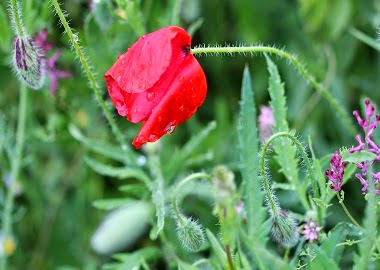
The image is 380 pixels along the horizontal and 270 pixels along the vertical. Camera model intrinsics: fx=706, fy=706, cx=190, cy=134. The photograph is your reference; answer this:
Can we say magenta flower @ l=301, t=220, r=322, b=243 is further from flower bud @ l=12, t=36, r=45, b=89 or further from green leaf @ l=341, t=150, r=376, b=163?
flower bud @ l=12, t=36, r=45, b=89

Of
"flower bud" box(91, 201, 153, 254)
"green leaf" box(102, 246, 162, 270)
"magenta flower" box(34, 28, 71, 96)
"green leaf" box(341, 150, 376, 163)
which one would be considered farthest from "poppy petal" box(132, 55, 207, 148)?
"flower bud" box(91, 201, 153, 254)

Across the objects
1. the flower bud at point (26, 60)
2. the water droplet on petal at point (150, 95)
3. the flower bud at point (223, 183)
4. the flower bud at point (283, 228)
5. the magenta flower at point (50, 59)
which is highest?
the flower bud at point (223, 183)

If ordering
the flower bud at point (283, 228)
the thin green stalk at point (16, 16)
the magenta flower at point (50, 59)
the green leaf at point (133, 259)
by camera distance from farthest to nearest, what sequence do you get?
the magenta flower at point (50, 59)
the green leaf at point (133, 259)
the thin green stalk at point (16, 16)
the flower bud at point (283, 228)

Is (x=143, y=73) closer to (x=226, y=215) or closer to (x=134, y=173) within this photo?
(x=226, y=215)

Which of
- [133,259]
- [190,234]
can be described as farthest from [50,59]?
[190,234]

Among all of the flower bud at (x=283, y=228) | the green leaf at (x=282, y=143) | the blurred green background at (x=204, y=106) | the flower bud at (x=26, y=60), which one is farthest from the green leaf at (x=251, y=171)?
the blurred green background at (x=204, y=106)

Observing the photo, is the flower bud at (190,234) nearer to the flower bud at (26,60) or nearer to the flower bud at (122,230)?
the flower bud at (26,60)

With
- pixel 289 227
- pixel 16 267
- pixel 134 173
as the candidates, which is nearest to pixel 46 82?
pixel 134 173
